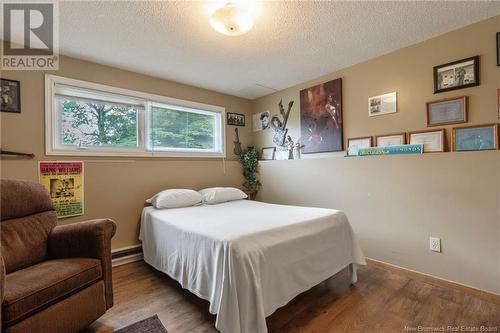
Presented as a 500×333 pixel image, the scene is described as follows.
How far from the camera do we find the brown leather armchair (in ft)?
3.90

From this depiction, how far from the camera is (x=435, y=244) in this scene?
82.3 inches

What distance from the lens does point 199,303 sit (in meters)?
1.81

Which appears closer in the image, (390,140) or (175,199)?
(390,140)

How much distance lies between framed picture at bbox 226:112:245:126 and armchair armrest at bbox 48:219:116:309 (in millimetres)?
2485

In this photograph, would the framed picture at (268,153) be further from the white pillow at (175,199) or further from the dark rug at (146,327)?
the dark rug at (146,327)

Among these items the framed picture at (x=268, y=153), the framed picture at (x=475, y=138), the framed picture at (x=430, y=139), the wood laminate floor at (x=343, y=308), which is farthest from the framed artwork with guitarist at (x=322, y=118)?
the wood laminate floor at (x=343, y=308)

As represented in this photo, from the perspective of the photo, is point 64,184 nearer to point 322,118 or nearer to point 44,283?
point 44,283

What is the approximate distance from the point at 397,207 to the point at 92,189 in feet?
10.4

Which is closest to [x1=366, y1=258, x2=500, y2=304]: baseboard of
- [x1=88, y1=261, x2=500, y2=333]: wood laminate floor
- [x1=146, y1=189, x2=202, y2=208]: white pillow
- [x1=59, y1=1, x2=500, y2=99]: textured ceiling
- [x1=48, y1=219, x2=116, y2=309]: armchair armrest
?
[x1=88, y1=261, x2=500, y2=333]: wood laminate floor

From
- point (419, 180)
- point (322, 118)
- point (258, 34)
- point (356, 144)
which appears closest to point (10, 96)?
point (258, 34)

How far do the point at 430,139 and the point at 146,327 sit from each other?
2786 millimetres

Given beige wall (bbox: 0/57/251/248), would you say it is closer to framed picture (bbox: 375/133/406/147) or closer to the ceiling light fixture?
the ceiling light fixture

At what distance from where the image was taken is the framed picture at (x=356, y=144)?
8.57 feet

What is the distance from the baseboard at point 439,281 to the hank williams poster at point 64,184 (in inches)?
124
